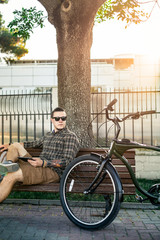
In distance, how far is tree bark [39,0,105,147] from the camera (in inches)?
242

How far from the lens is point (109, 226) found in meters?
4.18

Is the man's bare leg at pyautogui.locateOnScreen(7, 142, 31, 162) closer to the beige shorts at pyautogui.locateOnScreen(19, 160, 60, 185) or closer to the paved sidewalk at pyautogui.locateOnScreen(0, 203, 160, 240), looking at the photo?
the beige shorts at pyautogui.locateOnScreen(19, 160, 60, 185)

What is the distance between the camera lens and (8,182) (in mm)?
4113

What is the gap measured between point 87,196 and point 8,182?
996mm

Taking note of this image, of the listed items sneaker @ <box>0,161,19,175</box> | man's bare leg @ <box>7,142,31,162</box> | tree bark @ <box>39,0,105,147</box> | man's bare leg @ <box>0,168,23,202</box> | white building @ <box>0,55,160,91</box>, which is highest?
white building @ <box>0,55,160,91</box>

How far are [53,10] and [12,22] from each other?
6.07 ft

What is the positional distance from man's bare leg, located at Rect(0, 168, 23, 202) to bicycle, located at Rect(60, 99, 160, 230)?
56cm

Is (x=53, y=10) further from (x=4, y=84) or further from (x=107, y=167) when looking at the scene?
(x=4, y=84)

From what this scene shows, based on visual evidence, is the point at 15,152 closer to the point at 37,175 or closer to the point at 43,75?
the point at 37,175

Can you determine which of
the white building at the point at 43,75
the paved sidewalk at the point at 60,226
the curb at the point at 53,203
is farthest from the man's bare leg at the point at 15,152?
the white building at the point at 43,75

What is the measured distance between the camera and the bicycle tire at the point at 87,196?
3.89m

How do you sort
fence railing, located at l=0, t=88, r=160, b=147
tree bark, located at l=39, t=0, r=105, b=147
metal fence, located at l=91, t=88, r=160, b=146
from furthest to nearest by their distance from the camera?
1. fence railing, located at l=0, t=88, r=160, b=147
2. metal fence, located at l=91, t=88, r=160, b=146
3. tree bark, located at l=39, t=0, r=105, b=147

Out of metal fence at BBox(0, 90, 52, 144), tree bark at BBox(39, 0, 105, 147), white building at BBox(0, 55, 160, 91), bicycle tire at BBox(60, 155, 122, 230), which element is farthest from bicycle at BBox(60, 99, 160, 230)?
white building at BBox(0, 55, 160, 91)

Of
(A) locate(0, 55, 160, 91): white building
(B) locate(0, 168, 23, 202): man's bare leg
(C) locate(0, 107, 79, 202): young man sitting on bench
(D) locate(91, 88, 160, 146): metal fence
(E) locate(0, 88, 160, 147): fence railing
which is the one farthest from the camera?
(A) locate(0, 55, 160, 91): white building
